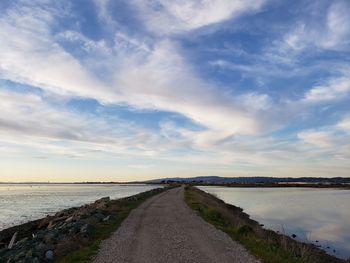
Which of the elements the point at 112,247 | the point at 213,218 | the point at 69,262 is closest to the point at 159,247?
the point at 112,247

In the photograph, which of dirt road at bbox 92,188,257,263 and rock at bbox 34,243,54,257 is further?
rock at bbox 34,243,54,257

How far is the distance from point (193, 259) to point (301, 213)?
3805 cm

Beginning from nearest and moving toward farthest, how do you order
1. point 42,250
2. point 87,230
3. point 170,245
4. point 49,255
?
1. point 49,255
2. point 42,250
3. point 170,245
4. point 87,230

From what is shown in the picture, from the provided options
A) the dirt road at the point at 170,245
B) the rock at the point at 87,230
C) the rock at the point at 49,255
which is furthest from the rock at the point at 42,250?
the rock at the point at 87,230

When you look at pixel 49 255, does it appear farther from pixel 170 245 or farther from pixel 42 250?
pixel 170 245

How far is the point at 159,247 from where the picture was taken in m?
15.3

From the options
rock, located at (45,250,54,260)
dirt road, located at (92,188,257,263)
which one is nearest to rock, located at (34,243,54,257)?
rock, located at (45,250,54,260)

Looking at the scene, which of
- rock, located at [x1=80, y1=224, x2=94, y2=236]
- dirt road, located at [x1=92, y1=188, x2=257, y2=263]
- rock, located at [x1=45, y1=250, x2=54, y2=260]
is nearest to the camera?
dirt road, located at [x1=92, y1=188, x2=257, y2=263]

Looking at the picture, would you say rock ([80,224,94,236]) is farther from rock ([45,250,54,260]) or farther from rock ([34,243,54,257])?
rock ([45,250,54,260])

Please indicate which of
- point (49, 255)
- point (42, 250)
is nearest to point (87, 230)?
point (42, 250)

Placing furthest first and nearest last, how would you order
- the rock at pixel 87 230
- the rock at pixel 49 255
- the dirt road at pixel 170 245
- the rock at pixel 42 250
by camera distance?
the rock at pixel 87 230 → the rock at pixel 42 250 → the rock at pixel 49 255 → the dirt road at pixel 170 245

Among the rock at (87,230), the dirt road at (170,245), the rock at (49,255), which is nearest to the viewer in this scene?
the dirt road at (170,245)

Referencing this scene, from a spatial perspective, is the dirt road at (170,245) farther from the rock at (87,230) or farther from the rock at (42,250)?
the rock at (42,250)

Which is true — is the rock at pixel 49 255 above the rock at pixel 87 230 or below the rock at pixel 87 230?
→ below
